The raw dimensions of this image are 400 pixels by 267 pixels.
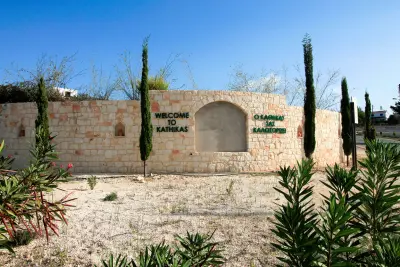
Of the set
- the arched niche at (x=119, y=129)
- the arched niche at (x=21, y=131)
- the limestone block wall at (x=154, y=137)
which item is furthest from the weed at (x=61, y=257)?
the arched niche at (x=21, y=131)

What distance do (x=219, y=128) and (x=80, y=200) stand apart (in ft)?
21.8

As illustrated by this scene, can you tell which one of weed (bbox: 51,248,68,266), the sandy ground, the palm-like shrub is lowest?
weed (bbox: 51,248,68,266)

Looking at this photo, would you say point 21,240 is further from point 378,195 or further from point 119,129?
point 119,129

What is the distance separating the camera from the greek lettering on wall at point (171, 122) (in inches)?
454

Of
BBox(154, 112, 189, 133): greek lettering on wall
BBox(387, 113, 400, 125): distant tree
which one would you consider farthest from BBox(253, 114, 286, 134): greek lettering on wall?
BBox(387, 113, 400, 125): distant tree

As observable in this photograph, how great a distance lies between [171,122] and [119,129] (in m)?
2.16

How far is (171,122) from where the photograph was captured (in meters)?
11.6

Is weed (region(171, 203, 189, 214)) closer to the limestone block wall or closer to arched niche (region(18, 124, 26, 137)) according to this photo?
the limestone block wall

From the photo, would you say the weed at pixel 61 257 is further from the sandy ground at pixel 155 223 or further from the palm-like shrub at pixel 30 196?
the palm-like shrub at pixel 30 196

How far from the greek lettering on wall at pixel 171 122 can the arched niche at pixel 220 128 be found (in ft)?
1.84

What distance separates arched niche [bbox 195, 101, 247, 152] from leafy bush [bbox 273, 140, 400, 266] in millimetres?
10313

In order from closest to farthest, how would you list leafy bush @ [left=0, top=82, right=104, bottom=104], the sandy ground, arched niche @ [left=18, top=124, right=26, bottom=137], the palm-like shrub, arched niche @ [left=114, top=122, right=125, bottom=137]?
the palm-like shrub
the sandy ground
arched niche @ [left=114, top=122, right=125, bottom=137]
arched niche @ [left=18, top=124, right=26, bottom=137]
leafy bush @ [left=0, top=82, right=104, bottom=104]

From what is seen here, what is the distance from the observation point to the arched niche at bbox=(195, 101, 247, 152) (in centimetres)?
1181

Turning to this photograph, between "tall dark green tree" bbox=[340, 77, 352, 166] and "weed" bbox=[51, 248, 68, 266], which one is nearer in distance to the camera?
"weed" bbox=[51, 248, 68, 266]
